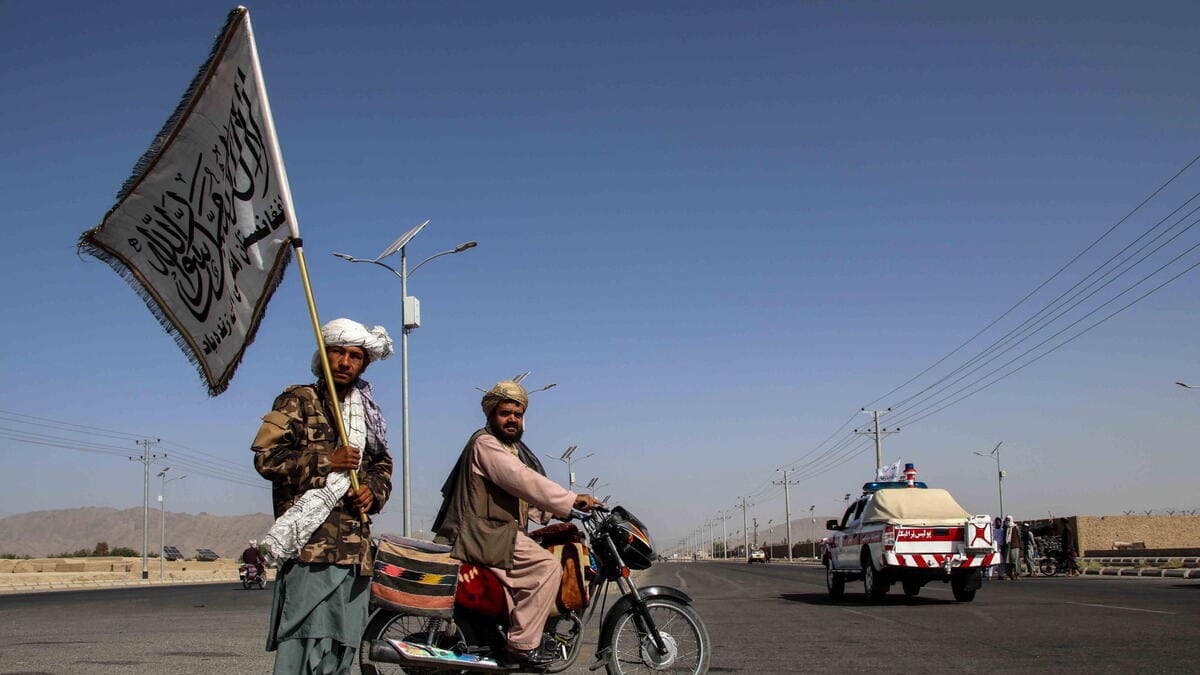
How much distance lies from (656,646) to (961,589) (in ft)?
41.6

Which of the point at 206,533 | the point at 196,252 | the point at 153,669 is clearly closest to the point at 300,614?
the point at 196,252

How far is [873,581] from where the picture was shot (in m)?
18.3

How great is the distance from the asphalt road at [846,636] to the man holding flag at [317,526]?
4409mm

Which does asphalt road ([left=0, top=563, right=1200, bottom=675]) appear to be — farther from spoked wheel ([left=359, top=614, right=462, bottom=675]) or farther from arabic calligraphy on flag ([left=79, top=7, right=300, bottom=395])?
arabic calligraphy on flag ([left=79, top=7, right=300, bottom=395])

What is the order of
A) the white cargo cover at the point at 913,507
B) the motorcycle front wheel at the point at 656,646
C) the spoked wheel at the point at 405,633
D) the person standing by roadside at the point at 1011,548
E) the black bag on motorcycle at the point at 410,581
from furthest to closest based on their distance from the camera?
the person standing by roadside at the point at 1011,548, the white cargo cover at the point at 913,507, the motorcycle front wheel at the point at 656,646, the spoked wheel at the point at 405,633, the black bag on motorcycle at the point at 410,581

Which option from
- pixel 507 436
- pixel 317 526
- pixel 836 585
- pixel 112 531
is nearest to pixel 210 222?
pixel 317 526

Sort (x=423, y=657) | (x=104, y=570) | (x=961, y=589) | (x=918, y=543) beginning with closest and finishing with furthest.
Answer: (x=423, y=657), (x=918, y=543), (x=961, y=589), (x=104, y=570)

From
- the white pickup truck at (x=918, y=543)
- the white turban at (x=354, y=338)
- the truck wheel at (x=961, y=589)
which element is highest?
the white turban at (x=354, y=338)

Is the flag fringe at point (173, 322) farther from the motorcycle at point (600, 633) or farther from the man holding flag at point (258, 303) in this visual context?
the motorcycle at point (600, 633)

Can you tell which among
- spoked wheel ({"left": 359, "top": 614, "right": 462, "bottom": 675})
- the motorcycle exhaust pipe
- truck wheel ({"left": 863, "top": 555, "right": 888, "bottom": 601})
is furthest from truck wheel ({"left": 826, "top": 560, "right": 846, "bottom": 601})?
the motorcycle exhaust pipe

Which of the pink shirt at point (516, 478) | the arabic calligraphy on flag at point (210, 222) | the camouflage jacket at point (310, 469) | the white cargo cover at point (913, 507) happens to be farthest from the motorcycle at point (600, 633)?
the white cargo cover at point (913, 507)

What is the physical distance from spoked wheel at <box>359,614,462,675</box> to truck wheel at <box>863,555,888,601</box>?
13333 millimetres

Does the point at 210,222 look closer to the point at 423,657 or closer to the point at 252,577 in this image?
the point at 423,657

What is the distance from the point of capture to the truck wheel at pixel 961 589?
17.5 meters
